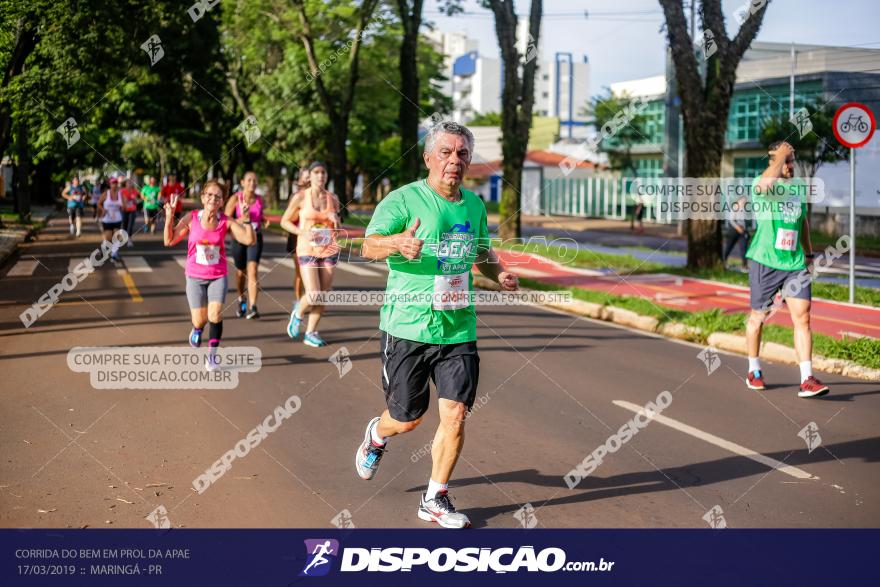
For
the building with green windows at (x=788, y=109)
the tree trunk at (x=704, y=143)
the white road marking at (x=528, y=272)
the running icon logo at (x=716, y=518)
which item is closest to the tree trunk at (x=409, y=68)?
the white road marking at (x=528, y=272)

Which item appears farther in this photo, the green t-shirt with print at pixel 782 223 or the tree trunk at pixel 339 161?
the tree trunk at pixel 339 161

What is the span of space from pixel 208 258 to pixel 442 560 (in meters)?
5.39

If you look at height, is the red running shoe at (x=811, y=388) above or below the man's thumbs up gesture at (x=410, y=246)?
below

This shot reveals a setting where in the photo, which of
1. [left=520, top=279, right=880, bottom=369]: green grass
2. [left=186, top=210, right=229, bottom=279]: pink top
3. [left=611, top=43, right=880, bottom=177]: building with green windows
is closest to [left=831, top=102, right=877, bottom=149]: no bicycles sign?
[left=520, top=279, right=880, bottom=369]: green grass

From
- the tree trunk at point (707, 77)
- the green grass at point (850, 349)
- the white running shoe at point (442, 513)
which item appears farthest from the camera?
the tree trunk at point (707, 77)

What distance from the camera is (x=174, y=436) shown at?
6.92 m

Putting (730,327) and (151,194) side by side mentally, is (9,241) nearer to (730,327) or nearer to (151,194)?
(151,194)

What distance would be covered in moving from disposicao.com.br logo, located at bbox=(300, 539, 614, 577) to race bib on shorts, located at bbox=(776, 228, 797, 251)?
15.4ft

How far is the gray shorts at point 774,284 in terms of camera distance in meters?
8.28

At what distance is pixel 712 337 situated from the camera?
11.6 metres

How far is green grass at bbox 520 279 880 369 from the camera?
32.1 ft

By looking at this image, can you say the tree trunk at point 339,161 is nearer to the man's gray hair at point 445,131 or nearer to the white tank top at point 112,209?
the white tank top at point 112,209

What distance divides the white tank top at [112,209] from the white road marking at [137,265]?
109 centimetres

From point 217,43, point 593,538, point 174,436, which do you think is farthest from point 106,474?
point 217,43
